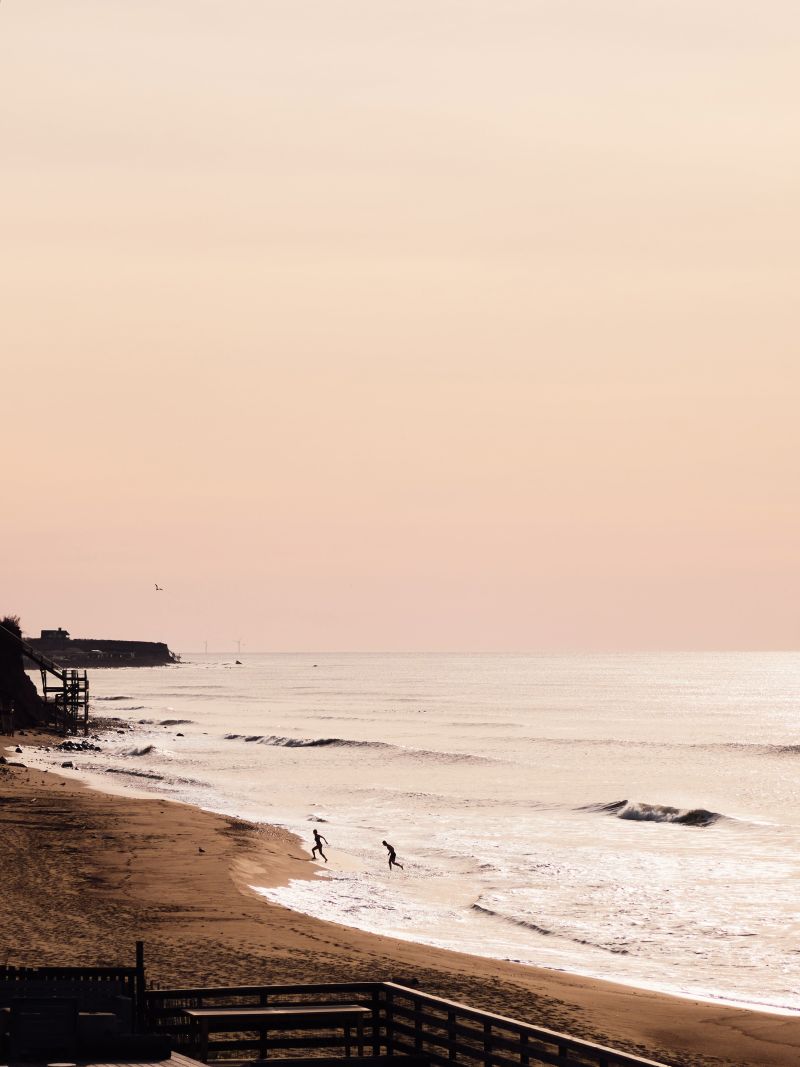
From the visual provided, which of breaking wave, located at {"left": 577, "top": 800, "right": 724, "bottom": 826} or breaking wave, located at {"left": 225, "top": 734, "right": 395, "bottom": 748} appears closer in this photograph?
breaking wave, located at {"left": 577, "top": 800, "right": 724, "bottom": 826}

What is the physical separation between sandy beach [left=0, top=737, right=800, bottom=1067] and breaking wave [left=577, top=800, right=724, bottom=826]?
2098cm

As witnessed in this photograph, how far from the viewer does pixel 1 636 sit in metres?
95.2

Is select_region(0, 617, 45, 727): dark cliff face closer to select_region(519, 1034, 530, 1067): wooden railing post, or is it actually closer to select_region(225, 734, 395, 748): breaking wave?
select_region(225, 734, 395, 748): breaking wave

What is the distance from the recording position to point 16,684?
99500 millimetres

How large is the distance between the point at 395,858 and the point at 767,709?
149996mm

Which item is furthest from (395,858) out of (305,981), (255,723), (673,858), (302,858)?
(255,723)

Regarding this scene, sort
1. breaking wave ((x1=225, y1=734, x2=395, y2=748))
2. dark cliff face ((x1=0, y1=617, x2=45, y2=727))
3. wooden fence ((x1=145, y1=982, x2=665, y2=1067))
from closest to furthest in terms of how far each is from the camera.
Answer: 1. wooden fence ((x1=145, y1=982, x2=665, y2=1067))
2. dark cliff face ((x1=0, y1=617, x2=45, y2=727))
3. breaking wave ((x1=225, y1=734, x2=395, y2=748))

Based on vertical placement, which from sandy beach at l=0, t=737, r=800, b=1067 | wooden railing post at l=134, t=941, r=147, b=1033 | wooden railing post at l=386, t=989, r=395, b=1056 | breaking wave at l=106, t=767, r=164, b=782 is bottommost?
breaking wave at l=106, t=767, r=164, b=782

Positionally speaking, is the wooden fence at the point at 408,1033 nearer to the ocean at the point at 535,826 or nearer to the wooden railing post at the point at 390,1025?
the wooden railing post at the point at 390,1025

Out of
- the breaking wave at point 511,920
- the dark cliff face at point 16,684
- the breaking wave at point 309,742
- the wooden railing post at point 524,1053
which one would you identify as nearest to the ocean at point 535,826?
the breaking wave at point 511,920

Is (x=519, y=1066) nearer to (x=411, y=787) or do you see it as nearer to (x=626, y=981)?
(x=626, y=981)

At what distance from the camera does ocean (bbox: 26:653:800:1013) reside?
30578mm

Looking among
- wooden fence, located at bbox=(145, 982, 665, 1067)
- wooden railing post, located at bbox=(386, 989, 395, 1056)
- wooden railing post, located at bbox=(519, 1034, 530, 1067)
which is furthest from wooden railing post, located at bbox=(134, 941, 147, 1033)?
wooden railing post, located at bbox=(519, 1034, 530, 1067)

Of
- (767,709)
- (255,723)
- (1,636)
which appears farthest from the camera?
(767,709)
